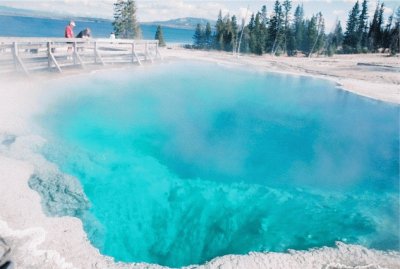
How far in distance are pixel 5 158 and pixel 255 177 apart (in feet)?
16.3

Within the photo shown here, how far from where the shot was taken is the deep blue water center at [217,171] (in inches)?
219

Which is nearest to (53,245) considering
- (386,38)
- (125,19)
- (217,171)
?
(217,171)

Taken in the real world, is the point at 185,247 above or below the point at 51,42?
below

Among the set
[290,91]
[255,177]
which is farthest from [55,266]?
[290,91]

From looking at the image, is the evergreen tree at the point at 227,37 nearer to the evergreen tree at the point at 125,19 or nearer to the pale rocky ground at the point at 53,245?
the evergreen tree at the point at 125,19

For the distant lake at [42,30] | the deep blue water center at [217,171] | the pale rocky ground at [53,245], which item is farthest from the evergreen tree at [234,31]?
the pale rocky ground at [53,245]

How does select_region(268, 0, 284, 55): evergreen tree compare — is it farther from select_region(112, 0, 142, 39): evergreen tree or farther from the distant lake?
the distant lake

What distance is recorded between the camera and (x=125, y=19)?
41438 millimetres

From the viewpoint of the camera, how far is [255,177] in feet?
25.1

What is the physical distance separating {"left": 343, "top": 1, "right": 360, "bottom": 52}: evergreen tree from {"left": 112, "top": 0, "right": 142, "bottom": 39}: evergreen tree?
3030 centimetres

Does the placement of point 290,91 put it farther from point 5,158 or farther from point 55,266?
point 55,266

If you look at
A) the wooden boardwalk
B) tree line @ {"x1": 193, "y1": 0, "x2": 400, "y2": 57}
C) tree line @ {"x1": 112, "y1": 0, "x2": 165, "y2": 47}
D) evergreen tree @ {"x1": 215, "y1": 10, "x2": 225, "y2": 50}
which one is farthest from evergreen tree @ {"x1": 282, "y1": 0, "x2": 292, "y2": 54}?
the wooden boardwalk

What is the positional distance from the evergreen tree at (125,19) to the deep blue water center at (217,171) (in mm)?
29197

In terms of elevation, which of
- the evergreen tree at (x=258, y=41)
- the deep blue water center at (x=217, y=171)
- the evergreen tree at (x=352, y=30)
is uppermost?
the evergreen tree at (x=352, y=30)
